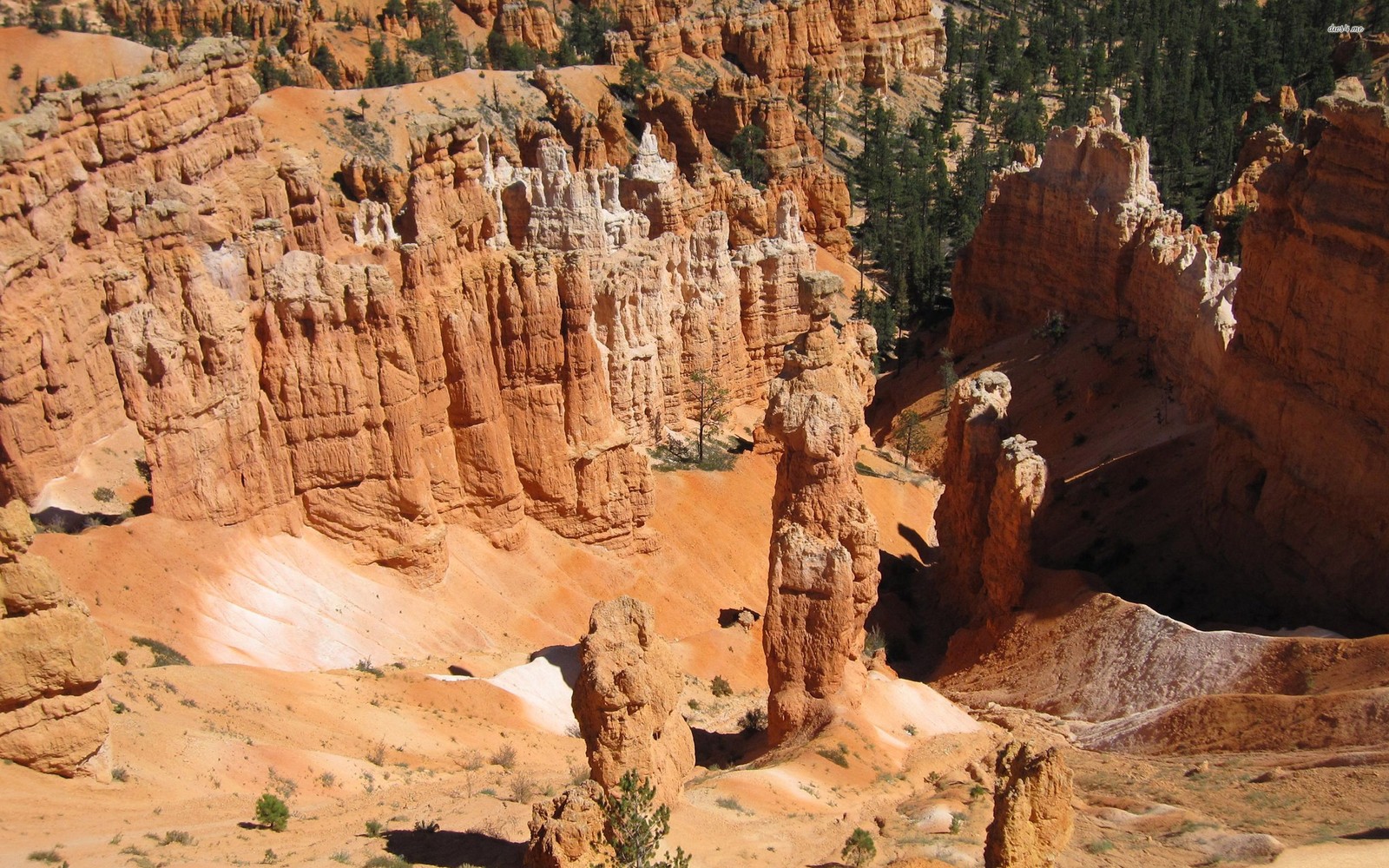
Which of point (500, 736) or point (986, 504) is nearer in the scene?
point (500, 736)

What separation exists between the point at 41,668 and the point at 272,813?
4077 millimetres

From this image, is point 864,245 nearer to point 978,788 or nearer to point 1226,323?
point 1226,323

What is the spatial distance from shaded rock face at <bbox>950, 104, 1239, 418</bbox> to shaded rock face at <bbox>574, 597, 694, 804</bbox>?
2910 centimetres

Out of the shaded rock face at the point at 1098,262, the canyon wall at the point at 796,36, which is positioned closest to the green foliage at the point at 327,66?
the canyon wall at the point at 796,36

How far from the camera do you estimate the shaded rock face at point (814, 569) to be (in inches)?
1160

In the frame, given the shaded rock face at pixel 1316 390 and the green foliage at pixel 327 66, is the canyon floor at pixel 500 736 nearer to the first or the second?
the shaded rock face at pixel 1316 390

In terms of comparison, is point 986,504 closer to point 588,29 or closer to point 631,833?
point 631,833

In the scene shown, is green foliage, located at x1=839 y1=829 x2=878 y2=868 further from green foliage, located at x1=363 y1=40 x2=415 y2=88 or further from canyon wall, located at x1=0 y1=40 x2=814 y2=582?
green foliage, located at x1=363 y1=40 x2=415 y2=88

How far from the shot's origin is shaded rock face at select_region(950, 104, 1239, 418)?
49.0m

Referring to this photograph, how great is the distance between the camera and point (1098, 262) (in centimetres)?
5934

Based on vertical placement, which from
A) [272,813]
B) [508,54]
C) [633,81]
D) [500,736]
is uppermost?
[272,813]

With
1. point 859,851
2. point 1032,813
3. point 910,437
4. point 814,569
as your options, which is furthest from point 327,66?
point 1032,813

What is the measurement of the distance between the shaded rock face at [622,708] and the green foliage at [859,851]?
3.00 metres

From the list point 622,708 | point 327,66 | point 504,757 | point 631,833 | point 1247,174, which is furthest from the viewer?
point 327,66
